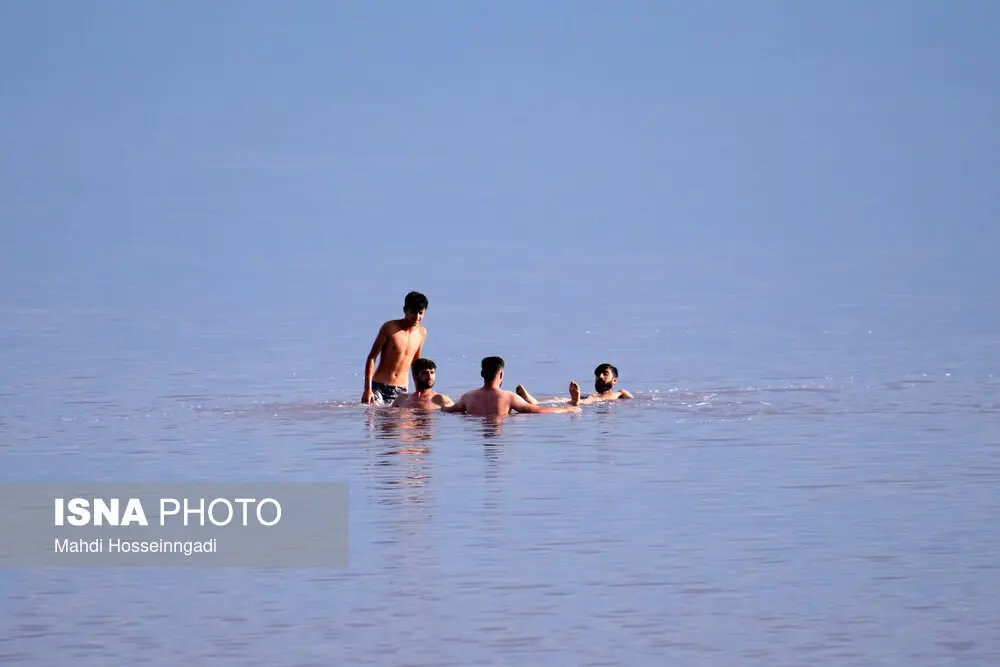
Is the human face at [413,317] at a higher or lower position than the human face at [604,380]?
higher

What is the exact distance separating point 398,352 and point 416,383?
31 centimetres

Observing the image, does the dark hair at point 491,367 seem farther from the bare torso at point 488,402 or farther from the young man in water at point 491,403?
the bare torso at point 488,402

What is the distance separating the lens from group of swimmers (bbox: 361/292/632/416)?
706 inches

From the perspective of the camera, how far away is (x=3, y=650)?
32.5 ft

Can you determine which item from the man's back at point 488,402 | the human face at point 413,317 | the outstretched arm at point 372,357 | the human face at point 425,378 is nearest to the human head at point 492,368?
the man's back at point 488,402

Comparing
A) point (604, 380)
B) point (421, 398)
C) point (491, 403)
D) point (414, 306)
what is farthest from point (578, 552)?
point (604, 380)

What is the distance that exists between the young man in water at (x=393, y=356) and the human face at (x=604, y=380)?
1.71 meters

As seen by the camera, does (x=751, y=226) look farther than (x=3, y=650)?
Yes

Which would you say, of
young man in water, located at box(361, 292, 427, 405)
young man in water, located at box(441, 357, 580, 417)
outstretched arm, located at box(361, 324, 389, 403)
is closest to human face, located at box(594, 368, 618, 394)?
young man in water, located at box(441, 357, 580, 417)

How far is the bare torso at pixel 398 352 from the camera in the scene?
18.1 meters

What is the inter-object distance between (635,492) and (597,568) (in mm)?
2515

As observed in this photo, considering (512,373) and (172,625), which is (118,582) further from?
(512,373)

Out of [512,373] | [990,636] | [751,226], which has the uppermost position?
[751,226]

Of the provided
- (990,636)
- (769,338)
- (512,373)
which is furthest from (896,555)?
(769,338)
